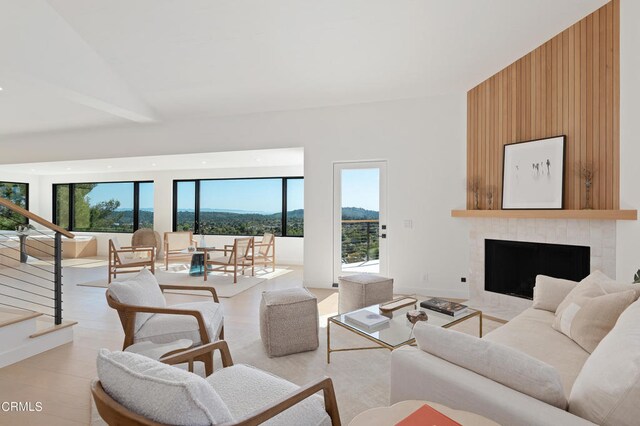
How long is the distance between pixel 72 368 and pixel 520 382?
3.16m

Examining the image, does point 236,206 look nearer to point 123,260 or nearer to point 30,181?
point 123,260

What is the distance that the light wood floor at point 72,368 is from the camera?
7.10 feet

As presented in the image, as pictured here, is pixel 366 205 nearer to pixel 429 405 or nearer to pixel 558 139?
pixel 558 139

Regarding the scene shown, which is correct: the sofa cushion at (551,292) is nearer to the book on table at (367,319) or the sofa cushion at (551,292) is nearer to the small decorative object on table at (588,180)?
the small decorative object on table at (588,180)

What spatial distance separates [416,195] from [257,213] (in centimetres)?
493

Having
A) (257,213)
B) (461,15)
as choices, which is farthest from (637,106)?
(257,213)

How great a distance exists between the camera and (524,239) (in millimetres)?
4195

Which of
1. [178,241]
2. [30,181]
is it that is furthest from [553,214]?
[30,181]

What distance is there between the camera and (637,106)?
10.2 ft

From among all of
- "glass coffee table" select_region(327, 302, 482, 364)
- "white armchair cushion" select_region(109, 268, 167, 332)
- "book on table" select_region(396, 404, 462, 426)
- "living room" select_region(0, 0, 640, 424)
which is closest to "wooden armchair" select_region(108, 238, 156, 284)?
"living room" select_region(0, 0, 640, 424)

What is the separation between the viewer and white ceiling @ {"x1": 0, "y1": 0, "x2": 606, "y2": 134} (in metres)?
3.66

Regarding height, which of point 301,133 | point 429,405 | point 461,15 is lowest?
point 429,405

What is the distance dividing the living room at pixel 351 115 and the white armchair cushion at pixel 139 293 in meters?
0.64

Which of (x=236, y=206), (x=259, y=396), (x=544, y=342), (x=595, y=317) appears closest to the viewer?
(x=259, y=396)
